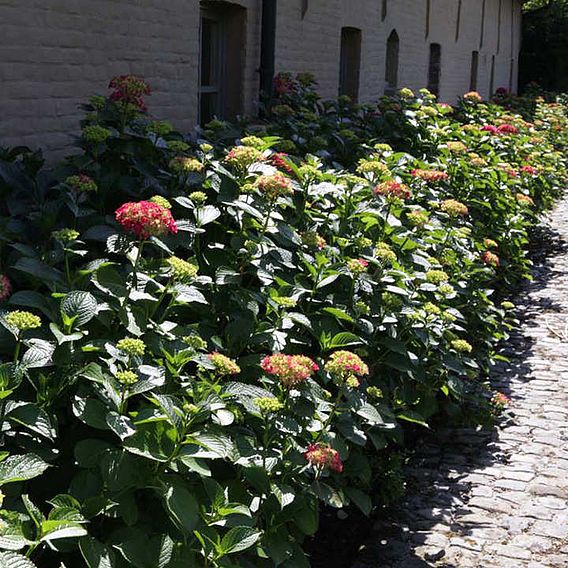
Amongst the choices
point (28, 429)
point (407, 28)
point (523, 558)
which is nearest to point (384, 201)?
point (523, 558)

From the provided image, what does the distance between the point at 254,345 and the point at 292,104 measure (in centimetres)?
469

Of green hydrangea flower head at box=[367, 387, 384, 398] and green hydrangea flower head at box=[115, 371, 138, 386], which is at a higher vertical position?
green hydrangea flower head at box=[115, 371, 138, 386]

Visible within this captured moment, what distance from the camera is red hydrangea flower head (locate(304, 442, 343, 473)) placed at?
9.22 feet

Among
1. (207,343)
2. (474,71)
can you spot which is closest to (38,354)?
(207,343)

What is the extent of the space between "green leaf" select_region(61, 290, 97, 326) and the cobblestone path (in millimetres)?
1705

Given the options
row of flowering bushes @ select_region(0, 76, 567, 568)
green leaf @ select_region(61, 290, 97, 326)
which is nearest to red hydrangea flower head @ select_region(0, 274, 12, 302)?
row of flowering bushes @ select_region(0, 76, 567, 568)

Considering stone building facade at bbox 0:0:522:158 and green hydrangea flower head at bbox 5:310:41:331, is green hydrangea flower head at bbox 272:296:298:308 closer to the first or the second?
green hydrangea flower head at bbox 5:310:41:331

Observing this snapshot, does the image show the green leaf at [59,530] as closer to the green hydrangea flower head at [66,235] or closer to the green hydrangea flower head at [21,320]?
the green hydrangea flower head at [21,320]

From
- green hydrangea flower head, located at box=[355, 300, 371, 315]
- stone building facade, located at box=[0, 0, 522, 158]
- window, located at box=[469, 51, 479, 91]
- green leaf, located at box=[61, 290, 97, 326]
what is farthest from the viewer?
window, located at box=[469, 51, 479, 91]

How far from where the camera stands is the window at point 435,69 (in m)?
16.6

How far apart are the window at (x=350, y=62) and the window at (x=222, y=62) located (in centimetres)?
345

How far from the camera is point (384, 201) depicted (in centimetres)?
460

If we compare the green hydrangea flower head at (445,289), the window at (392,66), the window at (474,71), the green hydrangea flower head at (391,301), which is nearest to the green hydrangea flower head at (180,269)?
the green hydrangea flower head at (391,301)

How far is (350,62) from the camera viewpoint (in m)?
11.7
